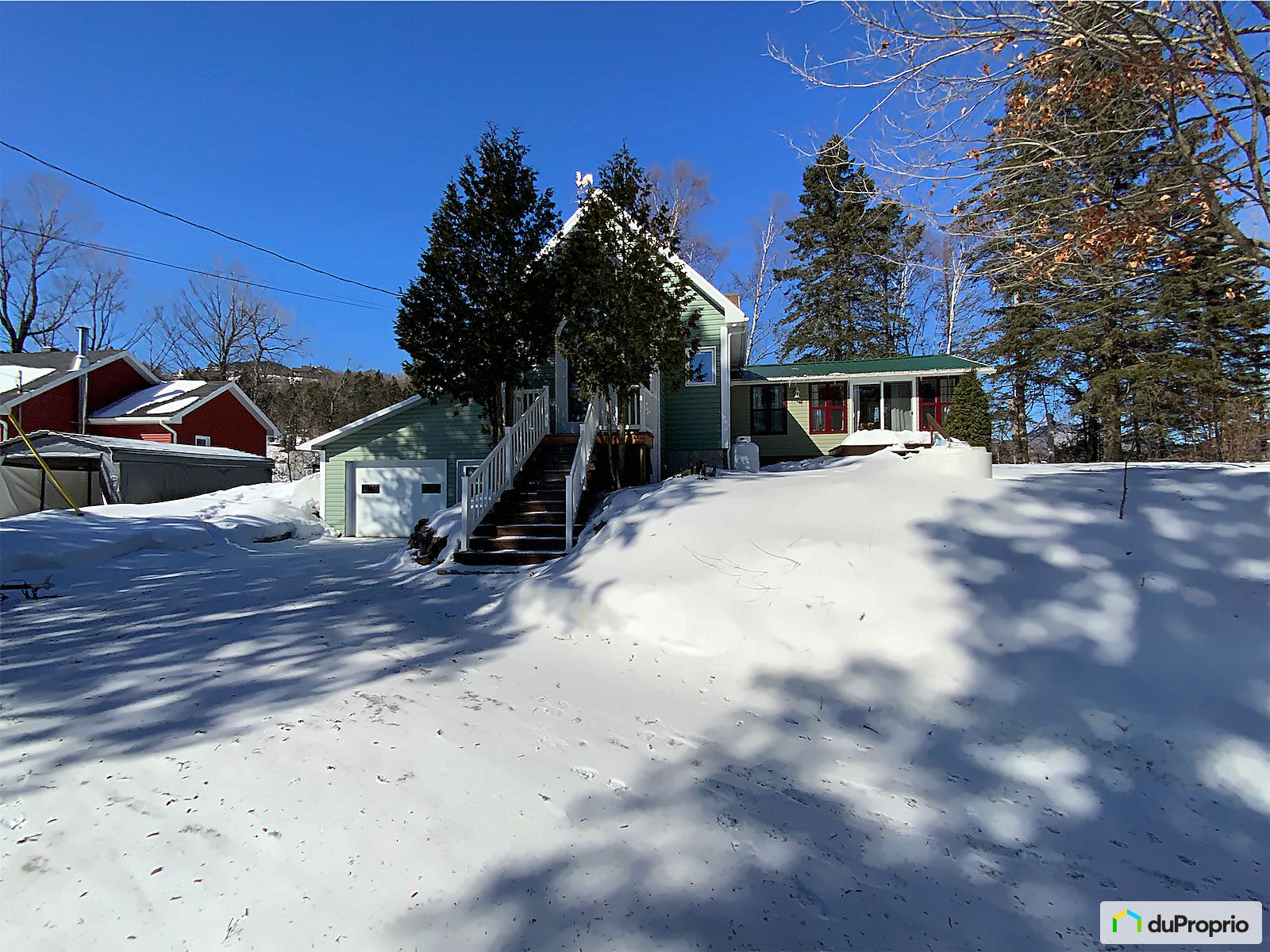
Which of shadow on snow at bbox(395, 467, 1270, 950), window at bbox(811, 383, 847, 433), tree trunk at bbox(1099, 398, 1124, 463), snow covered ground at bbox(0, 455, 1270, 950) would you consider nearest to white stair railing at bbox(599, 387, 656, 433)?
snow covered ground at bbox(0, 455, 1270, 950)

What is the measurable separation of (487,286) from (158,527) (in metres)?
8.29

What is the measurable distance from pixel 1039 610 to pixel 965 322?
26595 millimetres

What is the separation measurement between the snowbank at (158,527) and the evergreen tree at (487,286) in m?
6.05

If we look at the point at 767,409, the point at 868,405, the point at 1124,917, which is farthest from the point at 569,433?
the point at 868,405

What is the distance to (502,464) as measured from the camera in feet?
32.3

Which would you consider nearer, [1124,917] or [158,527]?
[1124,917]

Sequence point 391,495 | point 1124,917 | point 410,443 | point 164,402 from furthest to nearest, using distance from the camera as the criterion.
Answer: point 164,402, point 391,495, point 410,443, point 1124,917

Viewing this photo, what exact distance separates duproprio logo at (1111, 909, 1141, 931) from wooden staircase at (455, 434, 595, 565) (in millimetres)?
6494

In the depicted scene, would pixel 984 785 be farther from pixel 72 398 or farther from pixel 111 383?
pixel 111 383

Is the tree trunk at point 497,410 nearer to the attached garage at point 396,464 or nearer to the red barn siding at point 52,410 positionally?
the attached garage at point 396,464

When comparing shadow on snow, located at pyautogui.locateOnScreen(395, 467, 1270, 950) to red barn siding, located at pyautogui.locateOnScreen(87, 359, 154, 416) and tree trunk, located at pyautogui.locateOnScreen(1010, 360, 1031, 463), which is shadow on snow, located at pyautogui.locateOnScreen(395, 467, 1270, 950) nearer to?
tree trunk, located at pyautogui.locateOnScreen(1010, 360, 1031, 463)

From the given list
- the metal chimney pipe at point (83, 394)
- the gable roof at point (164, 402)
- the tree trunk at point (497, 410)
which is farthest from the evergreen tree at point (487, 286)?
the metal chimney pipe at point (83, 394)

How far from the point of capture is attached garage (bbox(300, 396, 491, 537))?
47.3 ft

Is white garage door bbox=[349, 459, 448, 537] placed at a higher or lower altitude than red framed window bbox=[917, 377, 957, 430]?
lower
